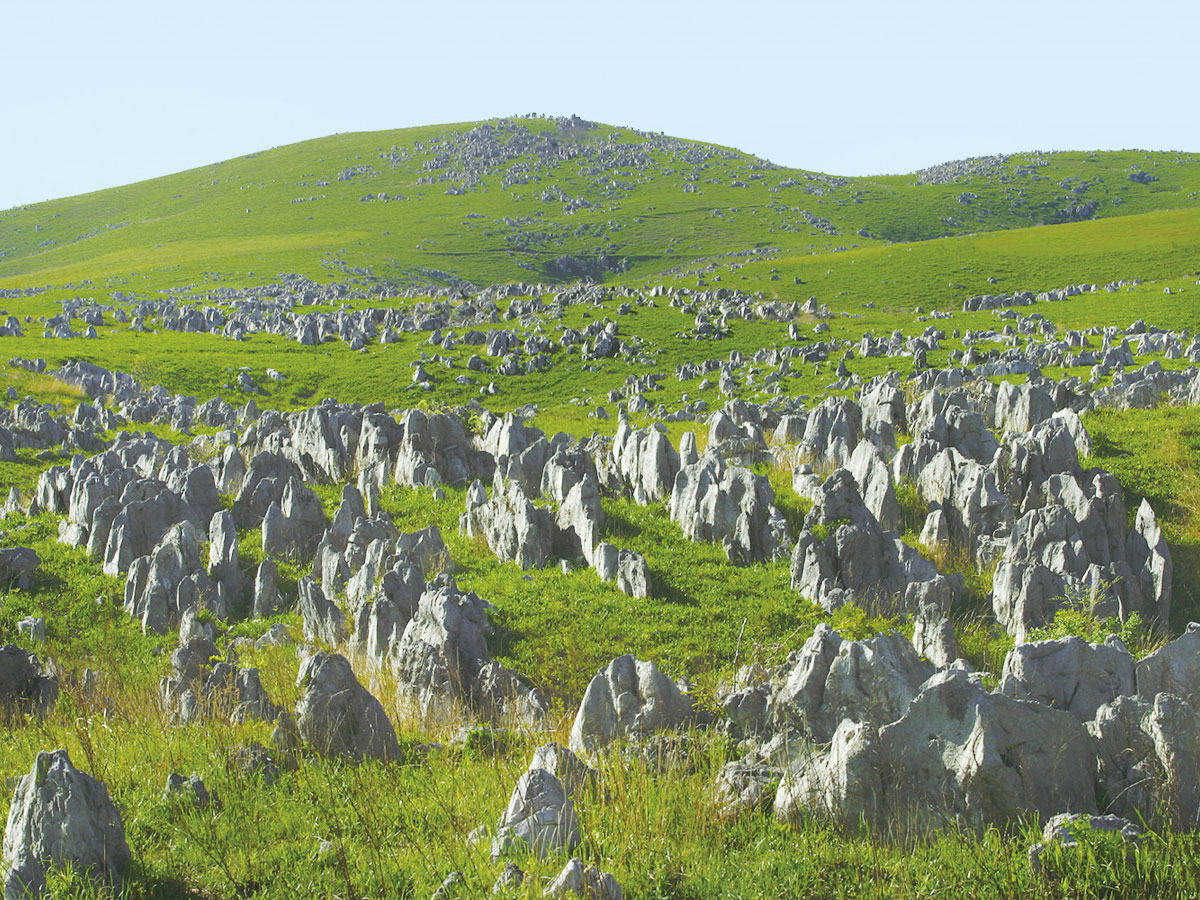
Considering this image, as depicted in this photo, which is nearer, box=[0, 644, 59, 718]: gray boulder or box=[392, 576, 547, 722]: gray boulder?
box=[0, 644, 59, 718]: gray boulder

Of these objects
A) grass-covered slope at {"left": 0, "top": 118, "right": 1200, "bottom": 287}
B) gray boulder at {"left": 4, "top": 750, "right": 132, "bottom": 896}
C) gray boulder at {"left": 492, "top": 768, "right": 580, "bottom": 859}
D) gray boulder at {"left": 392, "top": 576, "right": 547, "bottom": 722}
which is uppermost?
grass-covered slope at {"left": 0, "top": 118, "right": 1200, "bottom": 287}

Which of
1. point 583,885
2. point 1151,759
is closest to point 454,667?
point 583,885

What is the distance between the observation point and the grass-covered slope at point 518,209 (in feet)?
325

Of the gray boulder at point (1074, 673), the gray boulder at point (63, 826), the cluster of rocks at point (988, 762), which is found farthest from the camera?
the gray boulder at point (1074, 673)

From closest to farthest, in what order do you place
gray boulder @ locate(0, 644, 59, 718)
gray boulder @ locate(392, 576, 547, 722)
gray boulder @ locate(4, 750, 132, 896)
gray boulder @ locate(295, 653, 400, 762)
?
1. gray boulder @ locate(4, 750, 132, 896)
2. gray boulder @ locate(295, 653, 400, 762)
3. gray boulder @ locate(0, 644, 59, 718)
4. gray boulder @ locate(392, 576, 547, 722)

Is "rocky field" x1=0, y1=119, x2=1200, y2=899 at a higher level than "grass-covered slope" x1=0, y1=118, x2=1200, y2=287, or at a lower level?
lower

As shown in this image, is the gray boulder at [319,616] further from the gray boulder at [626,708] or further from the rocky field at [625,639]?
the gray boulder at [626,708]

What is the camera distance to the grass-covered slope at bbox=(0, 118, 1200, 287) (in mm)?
99062

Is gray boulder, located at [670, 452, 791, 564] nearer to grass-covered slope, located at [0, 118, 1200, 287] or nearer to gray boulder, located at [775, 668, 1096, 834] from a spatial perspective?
gray boulder, located at [775, 668, 1096, 834]

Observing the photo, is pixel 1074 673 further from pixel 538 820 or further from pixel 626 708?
pixel 538 820

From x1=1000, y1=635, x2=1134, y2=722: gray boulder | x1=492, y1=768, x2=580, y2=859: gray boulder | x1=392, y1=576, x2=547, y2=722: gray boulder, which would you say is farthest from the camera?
x1=392, y1=576, x2=547, y2=722: gray boulder

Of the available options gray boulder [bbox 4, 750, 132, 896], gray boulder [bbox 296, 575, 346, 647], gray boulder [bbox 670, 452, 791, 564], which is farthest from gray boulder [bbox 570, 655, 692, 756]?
gray boulder [bbox 670, 452, 791, 564]

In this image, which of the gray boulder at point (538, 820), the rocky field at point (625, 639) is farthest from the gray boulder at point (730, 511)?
the gray boulder at point (538, 820)

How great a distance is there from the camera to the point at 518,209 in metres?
125
